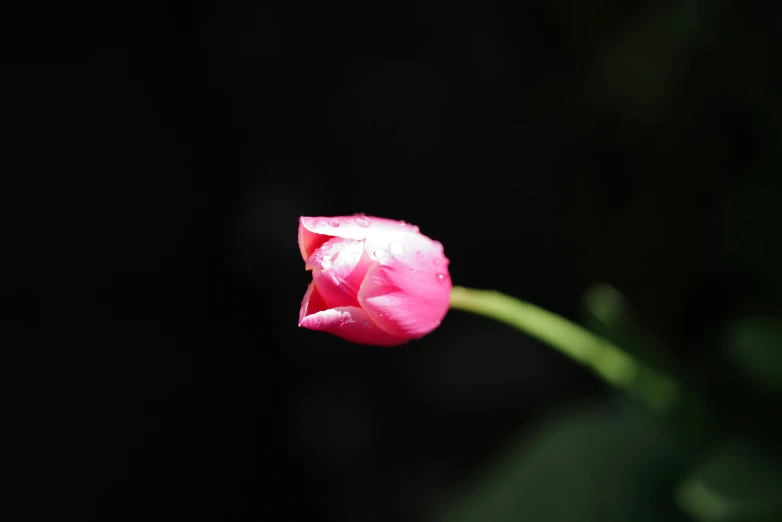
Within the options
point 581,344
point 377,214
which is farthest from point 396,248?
point 377,214

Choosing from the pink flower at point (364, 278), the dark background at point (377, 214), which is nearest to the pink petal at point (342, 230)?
the pink flower at point (364, 278)

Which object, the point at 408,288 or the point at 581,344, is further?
the point at 581,344

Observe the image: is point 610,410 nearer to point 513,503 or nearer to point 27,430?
point 513,503

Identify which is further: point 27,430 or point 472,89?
point 472,89

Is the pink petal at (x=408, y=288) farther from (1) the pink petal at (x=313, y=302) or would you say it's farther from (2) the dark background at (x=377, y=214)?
(2) the dark background at (x=377, y=214)

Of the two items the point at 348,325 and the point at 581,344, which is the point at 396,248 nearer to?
the point at 348,325

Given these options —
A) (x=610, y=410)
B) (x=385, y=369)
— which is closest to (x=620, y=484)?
(x=610, y=410)

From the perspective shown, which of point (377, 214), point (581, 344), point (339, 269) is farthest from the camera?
point (377, 214)
